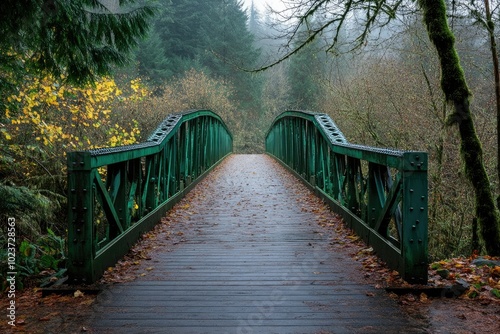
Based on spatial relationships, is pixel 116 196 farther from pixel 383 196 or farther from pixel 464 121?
pixel 464 121

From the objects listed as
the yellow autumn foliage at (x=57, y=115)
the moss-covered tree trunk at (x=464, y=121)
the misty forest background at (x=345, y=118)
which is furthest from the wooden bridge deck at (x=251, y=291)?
the yellow autumn foliage at (x=57, y=115)

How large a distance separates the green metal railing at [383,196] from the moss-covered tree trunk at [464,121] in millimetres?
1071

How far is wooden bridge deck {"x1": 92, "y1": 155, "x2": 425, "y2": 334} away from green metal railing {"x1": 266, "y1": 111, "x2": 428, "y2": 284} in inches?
15.5

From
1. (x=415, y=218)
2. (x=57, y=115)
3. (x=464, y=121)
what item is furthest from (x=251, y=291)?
(x=57, y=115)

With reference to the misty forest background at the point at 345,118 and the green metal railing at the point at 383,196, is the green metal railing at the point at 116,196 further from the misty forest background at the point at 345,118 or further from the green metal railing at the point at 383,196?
the green metal railing at the point at 383,196

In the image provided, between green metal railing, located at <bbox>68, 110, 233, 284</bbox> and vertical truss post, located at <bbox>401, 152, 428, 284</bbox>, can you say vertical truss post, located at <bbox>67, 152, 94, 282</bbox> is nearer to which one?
green metal railing, located at <bbox>68, 110, 233, 284</bbox>

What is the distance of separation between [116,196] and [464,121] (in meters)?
4.38

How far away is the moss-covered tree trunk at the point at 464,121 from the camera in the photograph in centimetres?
594

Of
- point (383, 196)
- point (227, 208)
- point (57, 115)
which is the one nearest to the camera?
point (383, 196)

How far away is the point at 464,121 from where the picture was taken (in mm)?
5945

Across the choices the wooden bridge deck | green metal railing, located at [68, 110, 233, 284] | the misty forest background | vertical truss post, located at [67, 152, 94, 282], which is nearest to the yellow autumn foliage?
the misty forest background

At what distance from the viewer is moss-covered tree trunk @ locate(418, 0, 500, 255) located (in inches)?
234

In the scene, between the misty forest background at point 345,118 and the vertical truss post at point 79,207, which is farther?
the misty forest background at point 345,118

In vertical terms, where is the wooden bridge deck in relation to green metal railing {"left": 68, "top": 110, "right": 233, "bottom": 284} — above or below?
below
